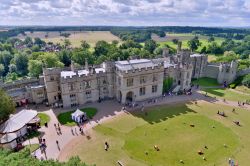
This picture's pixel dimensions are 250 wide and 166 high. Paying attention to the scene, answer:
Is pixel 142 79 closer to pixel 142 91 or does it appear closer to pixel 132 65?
pixel 142 91

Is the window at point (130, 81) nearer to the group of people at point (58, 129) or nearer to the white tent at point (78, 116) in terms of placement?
the white tent at point (78, 116)

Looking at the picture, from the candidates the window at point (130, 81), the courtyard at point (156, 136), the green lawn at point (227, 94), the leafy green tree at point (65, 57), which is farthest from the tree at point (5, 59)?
the green lawn at point (227, 94)

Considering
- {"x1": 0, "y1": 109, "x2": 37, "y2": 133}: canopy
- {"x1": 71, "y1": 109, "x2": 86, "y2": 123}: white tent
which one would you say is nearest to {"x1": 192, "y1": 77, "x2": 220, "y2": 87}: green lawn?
{"x1": 71, "y1": 109, "x2": 86, "y2": 123}: white tent

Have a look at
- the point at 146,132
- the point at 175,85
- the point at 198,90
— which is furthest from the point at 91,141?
the point at 198,90

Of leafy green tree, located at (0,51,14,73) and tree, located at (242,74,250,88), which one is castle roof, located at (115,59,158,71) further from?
leafy green tree, located at (0,51,14,73)

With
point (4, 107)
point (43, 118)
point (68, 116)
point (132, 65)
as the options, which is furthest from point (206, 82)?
point (4, 107)

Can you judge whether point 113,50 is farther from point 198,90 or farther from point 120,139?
point 120,139
